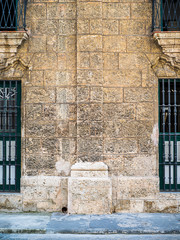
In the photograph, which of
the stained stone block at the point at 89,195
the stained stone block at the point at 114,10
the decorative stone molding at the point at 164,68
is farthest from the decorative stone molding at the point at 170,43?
the stained stone block at the point at 89,195

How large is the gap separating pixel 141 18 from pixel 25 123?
11.2 ft

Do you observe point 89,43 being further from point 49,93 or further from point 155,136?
point 155,136

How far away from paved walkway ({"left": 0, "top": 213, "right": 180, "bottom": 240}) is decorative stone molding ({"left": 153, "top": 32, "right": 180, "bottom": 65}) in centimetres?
333

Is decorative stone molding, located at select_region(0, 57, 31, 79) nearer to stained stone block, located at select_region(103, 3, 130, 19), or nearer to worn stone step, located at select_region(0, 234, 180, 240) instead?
stained stone block, located at select_region(103, 3, 130, 19)

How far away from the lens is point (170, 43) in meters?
5.90

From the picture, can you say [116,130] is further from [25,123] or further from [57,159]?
[25,123]

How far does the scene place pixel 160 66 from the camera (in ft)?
19.9

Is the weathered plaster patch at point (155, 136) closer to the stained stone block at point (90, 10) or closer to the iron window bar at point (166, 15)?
the iron window bar at point (166, 15)

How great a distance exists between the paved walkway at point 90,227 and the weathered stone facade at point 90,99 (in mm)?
533

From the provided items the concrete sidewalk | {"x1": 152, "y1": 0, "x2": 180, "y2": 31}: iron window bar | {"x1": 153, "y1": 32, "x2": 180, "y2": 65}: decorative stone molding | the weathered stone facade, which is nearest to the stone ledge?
the weathered stone facade

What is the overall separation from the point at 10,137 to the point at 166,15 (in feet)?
14.6

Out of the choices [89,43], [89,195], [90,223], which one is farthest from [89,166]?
[89,43]

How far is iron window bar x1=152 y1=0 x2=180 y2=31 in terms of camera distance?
6008 mm

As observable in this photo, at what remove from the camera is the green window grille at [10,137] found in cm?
612
